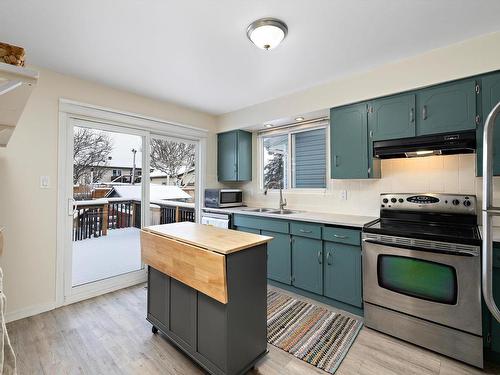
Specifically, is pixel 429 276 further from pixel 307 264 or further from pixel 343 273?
pixel 307 264

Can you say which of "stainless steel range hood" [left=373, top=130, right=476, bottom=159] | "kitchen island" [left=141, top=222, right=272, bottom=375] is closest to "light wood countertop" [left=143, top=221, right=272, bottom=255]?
"kitchen island" [left=141, top=222, right=272, bottom=375]

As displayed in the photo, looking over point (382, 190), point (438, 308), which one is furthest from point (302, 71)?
point (438, 308)

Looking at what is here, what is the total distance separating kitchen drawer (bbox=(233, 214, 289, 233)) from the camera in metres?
3.04

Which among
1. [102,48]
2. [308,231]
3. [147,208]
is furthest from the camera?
[147,208]

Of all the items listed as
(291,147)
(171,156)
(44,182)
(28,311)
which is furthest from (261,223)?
(28,311)

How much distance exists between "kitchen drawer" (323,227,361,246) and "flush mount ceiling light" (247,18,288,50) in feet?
6.07

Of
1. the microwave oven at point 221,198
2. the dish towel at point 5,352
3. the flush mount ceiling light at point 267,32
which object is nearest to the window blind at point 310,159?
the microwave oven at point 221,198

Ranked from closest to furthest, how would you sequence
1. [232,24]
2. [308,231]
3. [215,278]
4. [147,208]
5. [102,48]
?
[215,278]
[232,24]
[102,48]
[308,231]
[147,208]

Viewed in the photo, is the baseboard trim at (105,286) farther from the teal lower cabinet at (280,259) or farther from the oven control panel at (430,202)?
the oven control panel at (430,202)

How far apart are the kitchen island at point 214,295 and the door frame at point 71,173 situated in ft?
4.54

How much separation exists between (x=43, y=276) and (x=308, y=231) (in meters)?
2.87

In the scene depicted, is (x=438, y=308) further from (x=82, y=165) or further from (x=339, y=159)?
(x=82, y=165)

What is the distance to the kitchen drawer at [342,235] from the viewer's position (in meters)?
2.44

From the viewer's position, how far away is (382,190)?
2822 mm
